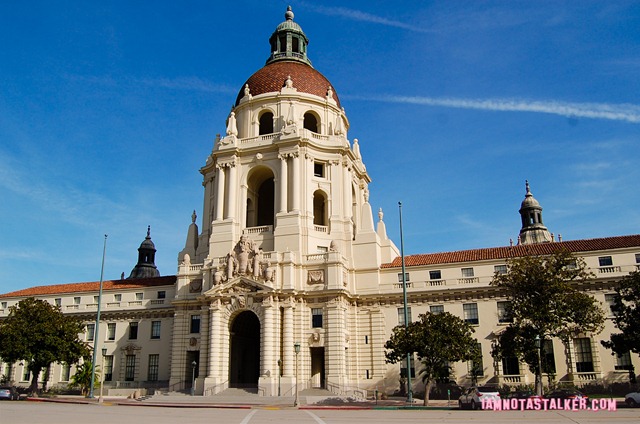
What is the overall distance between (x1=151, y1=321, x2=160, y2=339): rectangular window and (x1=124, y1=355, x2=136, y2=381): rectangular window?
304cm

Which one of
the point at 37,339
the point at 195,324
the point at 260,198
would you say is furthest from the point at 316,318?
the point at 37,339

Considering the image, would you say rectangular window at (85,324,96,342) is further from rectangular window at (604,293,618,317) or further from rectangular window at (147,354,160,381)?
rectangular window at (604,293,618,317)

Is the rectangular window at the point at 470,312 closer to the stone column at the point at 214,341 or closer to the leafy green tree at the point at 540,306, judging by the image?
the leafy green tree at the point at 540,306

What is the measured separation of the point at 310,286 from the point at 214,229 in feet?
41.5

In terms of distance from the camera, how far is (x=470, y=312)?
52406mm

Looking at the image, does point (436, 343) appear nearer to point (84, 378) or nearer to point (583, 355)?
point (583, 355)

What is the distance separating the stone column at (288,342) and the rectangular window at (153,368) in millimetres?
15848

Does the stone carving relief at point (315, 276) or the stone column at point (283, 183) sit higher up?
the stone column at point (283, 183)

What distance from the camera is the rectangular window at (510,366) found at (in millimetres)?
Answer: 49344

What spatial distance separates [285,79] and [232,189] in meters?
15.4

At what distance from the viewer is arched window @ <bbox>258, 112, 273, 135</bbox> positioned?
66.4 meters

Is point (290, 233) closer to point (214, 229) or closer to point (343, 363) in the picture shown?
point (214, 229)

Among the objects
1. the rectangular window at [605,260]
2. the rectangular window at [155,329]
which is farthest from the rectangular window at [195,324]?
the rectangular window at [605,260]

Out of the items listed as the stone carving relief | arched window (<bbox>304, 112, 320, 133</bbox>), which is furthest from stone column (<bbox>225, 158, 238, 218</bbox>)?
the stone carving relief
